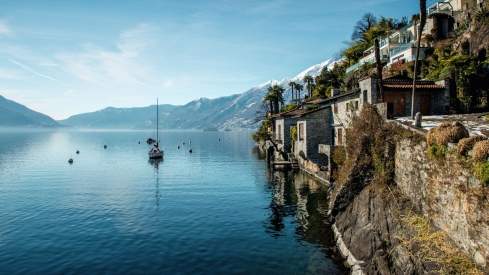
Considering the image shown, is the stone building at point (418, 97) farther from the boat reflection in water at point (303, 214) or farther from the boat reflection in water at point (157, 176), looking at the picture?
the boat reflection in water at point (157, 176)

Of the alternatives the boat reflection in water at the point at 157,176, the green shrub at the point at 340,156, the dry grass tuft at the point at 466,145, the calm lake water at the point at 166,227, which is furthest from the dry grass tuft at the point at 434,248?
the boat reflection in water at the point at 157,176

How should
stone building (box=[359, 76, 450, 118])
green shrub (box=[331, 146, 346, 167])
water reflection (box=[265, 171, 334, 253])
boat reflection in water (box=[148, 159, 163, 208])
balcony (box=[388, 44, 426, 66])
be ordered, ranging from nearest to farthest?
1. water reflection (box=[265, 171, 334, 253])
2. green shrub (box=[331, 146, 346, 167])
3. stone building (box=[359, 76, 450, 118])
4. boat reflection in water (box=[148, 159, 163, 208])
5. balcony (box=[388, 44, 426, 66])

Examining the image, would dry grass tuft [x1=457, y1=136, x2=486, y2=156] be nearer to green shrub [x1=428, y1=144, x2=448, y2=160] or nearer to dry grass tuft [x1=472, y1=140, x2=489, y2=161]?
dry grass tuft [x1=472, y1=140, x2=489, y2=161]

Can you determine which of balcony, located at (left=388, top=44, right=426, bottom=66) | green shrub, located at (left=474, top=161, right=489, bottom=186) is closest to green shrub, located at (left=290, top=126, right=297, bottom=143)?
balcony, located at (left=388, top=44, right=426, bottom=66)

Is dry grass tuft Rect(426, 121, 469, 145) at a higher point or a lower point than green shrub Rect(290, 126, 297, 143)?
lower

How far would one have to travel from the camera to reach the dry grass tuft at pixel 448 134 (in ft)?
61.7

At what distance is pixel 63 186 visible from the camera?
58219mm

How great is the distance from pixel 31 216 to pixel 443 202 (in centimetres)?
3955

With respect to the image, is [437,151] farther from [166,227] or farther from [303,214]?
[166,227]

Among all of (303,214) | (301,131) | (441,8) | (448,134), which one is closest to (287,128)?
(301,131)

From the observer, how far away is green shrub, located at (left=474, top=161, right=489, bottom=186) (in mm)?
15102

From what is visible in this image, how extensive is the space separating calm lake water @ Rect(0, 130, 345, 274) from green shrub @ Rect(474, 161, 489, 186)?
11.8m

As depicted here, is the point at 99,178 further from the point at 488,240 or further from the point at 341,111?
the point at 488,240

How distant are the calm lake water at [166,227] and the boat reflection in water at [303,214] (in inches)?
3.8
